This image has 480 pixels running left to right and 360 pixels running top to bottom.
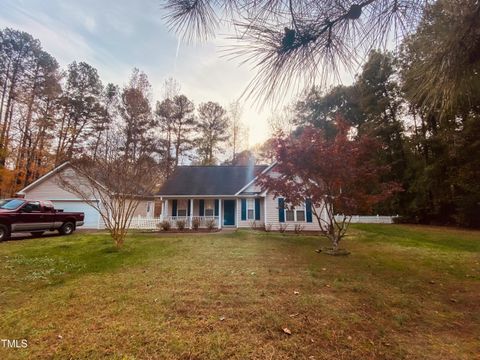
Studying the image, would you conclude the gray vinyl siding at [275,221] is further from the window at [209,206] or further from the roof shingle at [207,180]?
the window at [209,206]

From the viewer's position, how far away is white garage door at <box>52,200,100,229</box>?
16.8 metres

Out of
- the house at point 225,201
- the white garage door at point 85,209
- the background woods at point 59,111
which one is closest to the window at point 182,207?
the house at point 225,201

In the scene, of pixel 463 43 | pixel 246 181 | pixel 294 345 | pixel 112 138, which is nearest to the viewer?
pixel 463 43

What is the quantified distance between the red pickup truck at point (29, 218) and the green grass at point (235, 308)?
4274mm

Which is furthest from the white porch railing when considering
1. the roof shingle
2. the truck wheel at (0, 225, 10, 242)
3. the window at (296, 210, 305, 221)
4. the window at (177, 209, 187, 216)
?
the truck wheel at (0, 225, 10, 242)

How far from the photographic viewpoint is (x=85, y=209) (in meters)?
17.0

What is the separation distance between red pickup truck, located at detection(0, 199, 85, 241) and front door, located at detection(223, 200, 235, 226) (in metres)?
9.33

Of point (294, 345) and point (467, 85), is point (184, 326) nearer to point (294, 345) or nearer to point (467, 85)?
point (294, 345)

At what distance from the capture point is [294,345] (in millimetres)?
2633

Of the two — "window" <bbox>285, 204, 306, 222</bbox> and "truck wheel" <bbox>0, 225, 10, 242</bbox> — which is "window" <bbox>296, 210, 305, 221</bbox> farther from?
"truck wheel" <bbox>0, 225, 10, 242</bbox>

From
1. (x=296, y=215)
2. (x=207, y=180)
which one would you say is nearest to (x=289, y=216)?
(x=296, y=215)

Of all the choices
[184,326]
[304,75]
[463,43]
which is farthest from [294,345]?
[463,43]

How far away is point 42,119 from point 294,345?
1044 inches

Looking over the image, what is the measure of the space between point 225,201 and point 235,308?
551 inches
